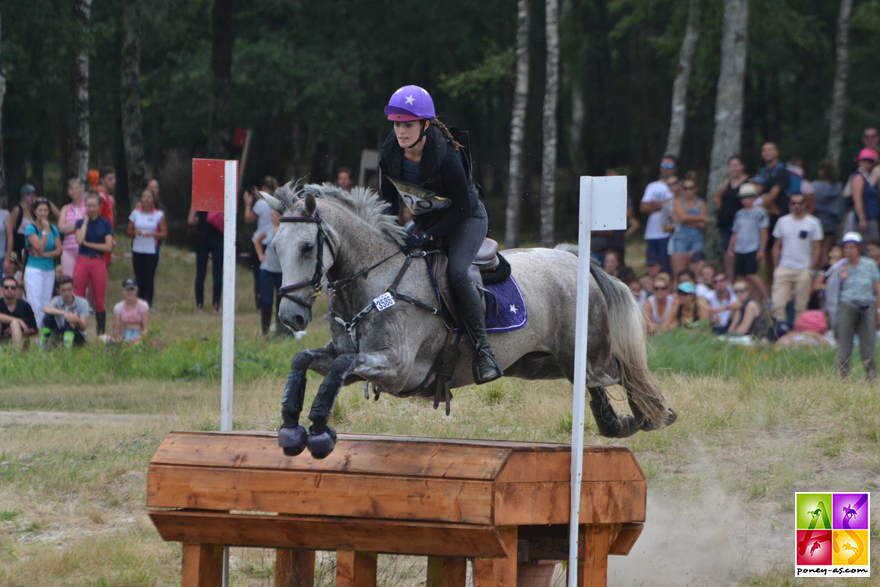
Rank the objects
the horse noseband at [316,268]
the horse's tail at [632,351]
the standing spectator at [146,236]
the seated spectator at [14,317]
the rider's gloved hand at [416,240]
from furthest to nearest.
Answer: the standing spectator at [146,236] → the seated spectator at [14,317] → the horse's tail at [632,351] → the rider's gloved hand at [416,240] → the horse noseband at [316,268]

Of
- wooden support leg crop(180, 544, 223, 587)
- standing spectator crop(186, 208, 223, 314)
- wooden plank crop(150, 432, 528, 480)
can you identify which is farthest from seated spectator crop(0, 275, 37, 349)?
Answer: wooden plank crop(150, 432, 528, 480)

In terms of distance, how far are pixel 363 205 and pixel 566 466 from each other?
1633mm

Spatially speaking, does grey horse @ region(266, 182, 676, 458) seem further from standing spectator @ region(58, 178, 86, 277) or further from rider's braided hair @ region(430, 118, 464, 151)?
standing spectator @ region(58, 178, 86, 277)

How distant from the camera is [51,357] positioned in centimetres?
1002

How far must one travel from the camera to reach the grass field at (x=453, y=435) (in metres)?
5.83

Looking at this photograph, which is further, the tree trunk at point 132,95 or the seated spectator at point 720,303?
the tree trunk at point 132,95

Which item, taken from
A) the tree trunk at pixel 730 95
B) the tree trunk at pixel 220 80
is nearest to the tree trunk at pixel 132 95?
the tree trunk at pixel 220 80

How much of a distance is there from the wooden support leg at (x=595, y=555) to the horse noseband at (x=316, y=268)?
1.75 meters

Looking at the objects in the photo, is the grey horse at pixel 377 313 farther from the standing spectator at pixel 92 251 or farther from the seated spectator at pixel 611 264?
the standing spectator at pixel 92 251

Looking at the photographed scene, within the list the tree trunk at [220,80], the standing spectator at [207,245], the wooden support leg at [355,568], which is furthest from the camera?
the tree trunk at [220,80]

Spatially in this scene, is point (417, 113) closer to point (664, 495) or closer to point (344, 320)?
point (344, 320)

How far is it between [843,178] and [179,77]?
61.1 ft

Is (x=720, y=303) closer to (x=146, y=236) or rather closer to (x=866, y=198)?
(x=866, y=198)
